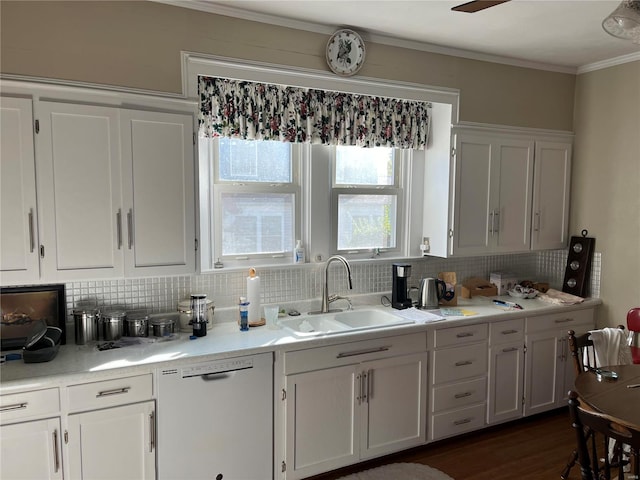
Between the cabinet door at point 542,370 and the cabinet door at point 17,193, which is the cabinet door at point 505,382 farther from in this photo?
the cabinet door at point 17,193

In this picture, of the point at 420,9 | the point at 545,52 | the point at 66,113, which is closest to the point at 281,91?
the point at 420,9

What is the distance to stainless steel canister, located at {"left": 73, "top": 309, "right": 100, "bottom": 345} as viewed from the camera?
2480mm

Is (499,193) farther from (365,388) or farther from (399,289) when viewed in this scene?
(365,388)

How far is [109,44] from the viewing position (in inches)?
93.2

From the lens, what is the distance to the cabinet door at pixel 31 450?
2.05 m

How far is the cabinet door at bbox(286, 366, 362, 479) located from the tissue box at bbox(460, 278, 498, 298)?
4.64 ft

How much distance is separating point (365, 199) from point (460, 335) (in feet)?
3.88

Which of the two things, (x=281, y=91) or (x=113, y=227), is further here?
(x=281, y=91)

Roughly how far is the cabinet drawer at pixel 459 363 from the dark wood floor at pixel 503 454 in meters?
0.47

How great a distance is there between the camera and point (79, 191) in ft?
7.61

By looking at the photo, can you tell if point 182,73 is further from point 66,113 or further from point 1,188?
point 1,188

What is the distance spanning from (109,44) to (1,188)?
87cm

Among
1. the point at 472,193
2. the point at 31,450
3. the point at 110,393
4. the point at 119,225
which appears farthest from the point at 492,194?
the point at 31,450

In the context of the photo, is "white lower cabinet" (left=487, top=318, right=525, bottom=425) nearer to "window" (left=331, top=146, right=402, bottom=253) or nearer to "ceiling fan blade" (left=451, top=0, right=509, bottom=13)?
"window" (left=331, top=146, right=402, bottom=253)
